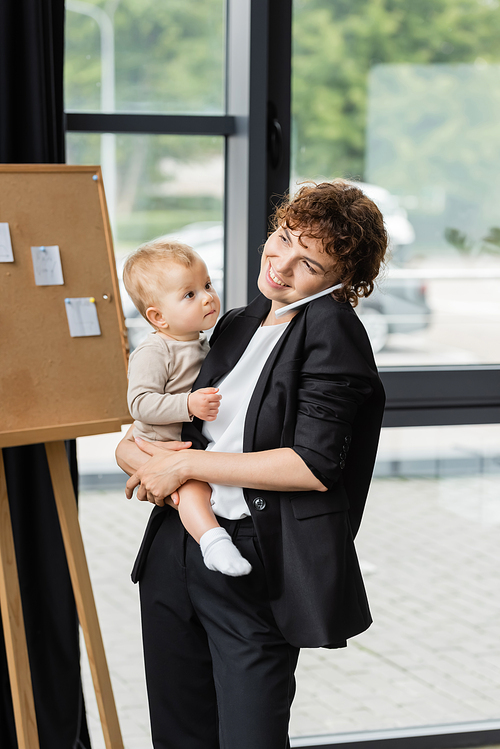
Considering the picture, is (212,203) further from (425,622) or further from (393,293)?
(425,622)

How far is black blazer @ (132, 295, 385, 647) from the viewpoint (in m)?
1.25

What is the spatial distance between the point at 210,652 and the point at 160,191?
1.38m

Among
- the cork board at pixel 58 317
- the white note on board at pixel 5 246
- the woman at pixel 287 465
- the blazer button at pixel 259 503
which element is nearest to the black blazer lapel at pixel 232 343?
the woman at pixel 287 465

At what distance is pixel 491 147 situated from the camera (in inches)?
95.2

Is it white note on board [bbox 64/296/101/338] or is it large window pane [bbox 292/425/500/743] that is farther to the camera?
large window pane [bbox 292/425/500/743]

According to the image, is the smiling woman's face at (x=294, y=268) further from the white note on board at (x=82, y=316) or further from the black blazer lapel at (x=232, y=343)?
the white note on board at (x=82, y=316)

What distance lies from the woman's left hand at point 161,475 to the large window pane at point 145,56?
124 cm

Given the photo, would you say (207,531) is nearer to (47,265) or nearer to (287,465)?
(287,465)

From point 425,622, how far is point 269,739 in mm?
1378

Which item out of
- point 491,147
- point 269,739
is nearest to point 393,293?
point 491,147

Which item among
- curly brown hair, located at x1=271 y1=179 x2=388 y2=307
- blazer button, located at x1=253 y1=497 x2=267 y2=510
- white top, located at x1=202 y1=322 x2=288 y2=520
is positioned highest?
curly brown hair, located at x1=271 y1=179 x2=388 y2=307

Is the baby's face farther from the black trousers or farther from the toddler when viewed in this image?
the black trousers

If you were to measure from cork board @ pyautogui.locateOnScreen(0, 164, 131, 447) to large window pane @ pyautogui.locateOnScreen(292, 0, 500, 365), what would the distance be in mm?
816

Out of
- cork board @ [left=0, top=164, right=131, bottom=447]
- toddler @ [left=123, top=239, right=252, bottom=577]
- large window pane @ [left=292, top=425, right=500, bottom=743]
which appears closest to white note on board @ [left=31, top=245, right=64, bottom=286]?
cork board @ [left=0, top=164, right=131, bottom=447]
